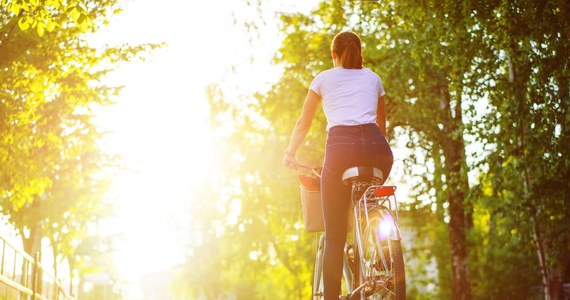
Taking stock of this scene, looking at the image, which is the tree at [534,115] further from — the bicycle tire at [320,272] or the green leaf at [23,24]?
the green leaf at [23,24]

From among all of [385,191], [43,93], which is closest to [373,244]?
[385,191]

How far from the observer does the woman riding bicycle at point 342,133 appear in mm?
5074

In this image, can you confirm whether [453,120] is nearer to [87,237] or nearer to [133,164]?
[133,164]

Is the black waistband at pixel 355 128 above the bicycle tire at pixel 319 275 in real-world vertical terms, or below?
above

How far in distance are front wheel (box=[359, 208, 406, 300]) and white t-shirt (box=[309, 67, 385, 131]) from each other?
0.66 meters

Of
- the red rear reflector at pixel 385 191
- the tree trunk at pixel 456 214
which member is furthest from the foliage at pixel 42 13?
the tree trunk at pixel 456 214

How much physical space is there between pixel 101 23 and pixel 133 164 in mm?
10121

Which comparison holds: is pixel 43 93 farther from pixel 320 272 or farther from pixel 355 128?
pixel 355 128

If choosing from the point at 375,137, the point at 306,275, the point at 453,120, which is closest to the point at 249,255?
the point at 306,275

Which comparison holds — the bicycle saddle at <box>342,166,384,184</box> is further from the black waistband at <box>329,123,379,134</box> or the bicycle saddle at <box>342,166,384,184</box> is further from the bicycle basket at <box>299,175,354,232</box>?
the bicycle basket at <box>299,175,354,232</box>

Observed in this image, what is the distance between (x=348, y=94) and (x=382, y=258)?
1214 millimetres

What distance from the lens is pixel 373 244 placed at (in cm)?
498

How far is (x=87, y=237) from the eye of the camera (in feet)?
98.6

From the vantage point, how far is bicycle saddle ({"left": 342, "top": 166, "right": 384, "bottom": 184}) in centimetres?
501
